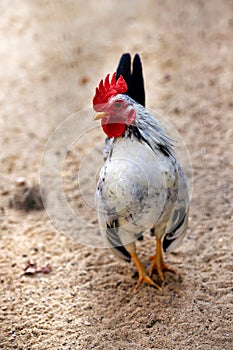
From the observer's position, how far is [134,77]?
3871 millimetres

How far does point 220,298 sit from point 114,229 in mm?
936

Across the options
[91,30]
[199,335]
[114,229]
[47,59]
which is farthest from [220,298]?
[91,30]

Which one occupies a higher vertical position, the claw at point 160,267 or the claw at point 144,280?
the claw at point 160,267

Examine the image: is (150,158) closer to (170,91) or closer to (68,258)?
(68,258)

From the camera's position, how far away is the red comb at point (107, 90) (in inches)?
137

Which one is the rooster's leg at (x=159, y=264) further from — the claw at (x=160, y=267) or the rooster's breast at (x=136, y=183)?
the rooster's breast at (x=136, y=183)

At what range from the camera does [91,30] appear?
25.5 feet

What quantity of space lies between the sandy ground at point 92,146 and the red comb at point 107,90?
1.52 meters

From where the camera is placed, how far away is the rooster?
137 inches

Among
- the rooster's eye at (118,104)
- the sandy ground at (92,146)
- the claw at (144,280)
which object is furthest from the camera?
the claw at (144,280)

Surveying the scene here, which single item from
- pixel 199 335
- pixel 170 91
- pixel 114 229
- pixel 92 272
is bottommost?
pixel 199 335

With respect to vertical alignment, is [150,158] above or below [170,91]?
below

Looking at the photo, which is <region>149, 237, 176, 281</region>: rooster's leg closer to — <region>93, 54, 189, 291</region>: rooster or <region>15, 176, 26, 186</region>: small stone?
<region>93, 54, 189, 291</region>: rooster

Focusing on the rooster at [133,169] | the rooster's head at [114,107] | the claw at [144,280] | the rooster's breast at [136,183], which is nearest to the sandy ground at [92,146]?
the claw at [144,280]
